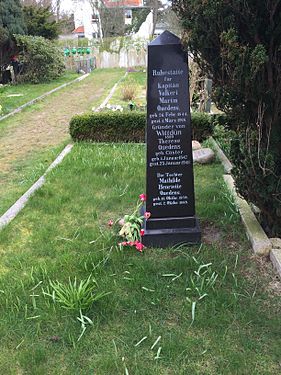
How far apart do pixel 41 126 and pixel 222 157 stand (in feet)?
18.6

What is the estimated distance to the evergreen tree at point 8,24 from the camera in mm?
19678

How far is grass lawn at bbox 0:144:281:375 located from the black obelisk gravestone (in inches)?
8.5

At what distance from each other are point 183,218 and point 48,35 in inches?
910

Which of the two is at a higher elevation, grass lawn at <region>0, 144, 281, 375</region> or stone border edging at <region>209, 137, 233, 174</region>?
stone border edging at <region>209, 137, 233, 174</region>

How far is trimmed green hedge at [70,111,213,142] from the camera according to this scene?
329 inches

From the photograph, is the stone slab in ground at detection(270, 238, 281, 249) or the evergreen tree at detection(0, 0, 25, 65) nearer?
the stone slab in ground at detection(270, 238, 281, 249)

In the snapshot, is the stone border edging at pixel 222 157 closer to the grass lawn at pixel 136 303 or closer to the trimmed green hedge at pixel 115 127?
the trimmed green hedge at pixel 115 127

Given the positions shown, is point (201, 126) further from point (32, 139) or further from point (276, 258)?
point (276, 258)

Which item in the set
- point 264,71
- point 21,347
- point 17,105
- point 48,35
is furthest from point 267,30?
point 48,35

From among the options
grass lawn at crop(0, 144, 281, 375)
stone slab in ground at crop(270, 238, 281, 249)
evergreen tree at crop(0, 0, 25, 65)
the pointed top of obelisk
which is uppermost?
evergreen tree at crop(0, 0, 25, 65)

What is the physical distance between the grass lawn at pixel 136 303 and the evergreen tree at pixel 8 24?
685 inches

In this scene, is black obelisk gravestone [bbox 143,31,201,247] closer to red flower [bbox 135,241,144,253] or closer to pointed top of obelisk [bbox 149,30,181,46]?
pointed top of obelisk [bbox 149,30,181,46]

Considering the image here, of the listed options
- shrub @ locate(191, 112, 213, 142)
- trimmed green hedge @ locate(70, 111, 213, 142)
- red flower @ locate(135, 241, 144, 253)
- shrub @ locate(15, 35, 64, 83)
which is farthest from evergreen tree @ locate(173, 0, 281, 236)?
shrub @ locate(15, 35, 64, 83)

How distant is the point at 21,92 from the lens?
17453mm
